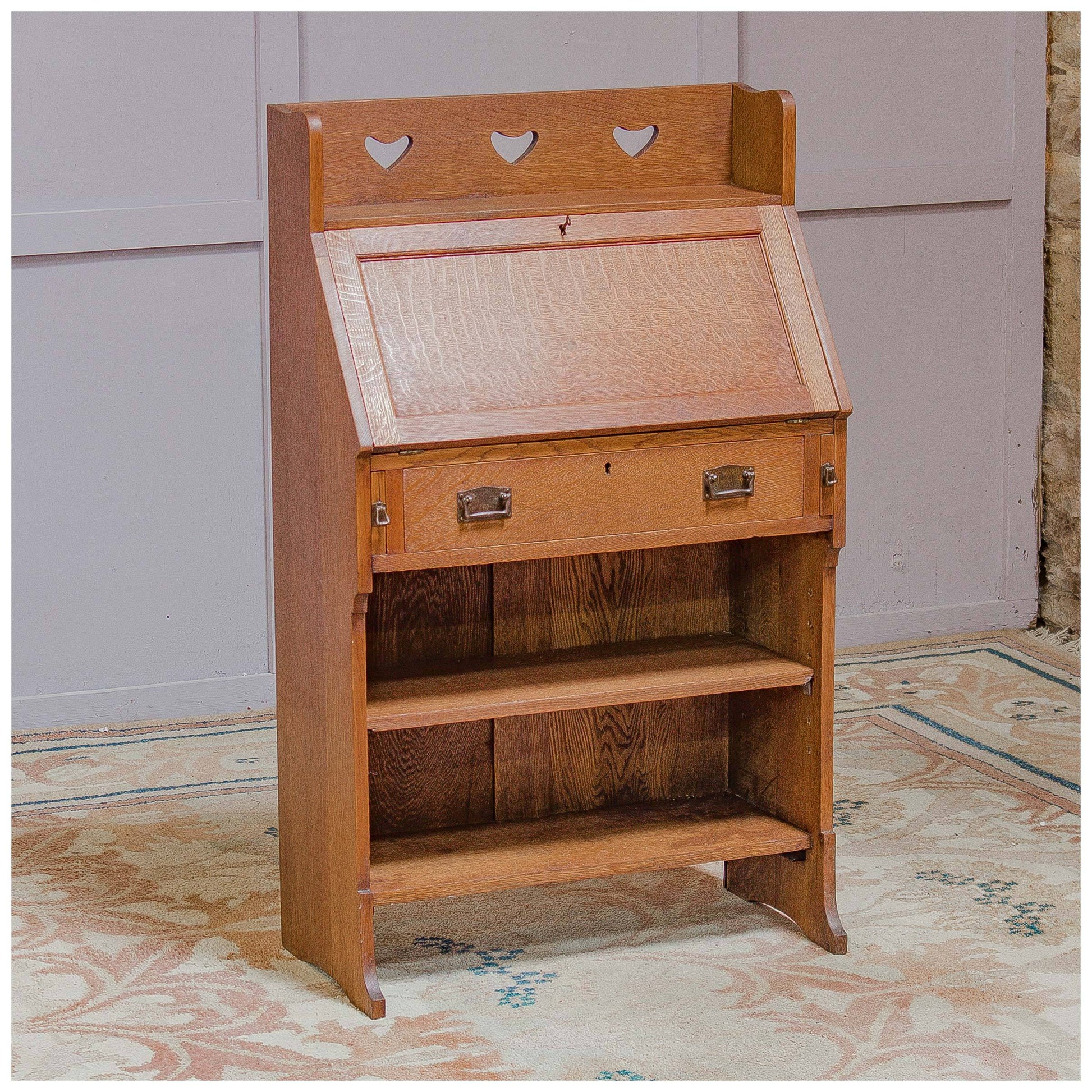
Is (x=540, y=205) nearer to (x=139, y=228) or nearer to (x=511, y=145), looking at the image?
(x=511, y=145)

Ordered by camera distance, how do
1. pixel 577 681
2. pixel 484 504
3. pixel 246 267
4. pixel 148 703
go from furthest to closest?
1. pixel 148 703
2. pixel 246 267
3. pixel 577 681
4. pixel 484 504

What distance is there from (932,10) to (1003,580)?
1695 mm

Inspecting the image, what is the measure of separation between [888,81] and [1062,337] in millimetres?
940

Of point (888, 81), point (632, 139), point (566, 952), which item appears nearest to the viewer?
point (566, 952)

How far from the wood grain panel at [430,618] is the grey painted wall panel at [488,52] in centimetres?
163

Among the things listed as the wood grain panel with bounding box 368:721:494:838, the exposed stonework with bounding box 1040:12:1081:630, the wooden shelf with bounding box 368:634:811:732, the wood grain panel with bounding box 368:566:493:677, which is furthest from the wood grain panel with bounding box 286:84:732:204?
the exposed stonework with bounding box 1040:12:1081:630

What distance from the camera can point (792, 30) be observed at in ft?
15.2

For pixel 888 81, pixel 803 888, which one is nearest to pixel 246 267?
pixel 888 81

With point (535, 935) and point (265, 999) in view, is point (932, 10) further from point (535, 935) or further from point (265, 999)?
point (265, 999)

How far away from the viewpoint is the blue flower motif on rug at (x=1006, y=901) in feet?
10.6

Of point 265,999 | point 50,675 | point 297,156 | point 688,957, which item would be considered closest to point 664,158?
point 297,156

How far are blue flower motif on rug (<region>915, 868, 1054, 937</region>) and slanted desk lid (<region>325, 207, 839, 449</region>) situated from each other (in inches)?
43.3

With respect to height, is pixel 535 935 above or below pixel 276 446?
below

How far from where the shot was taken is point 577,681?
3047mm
